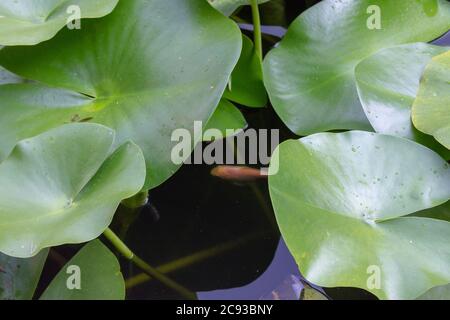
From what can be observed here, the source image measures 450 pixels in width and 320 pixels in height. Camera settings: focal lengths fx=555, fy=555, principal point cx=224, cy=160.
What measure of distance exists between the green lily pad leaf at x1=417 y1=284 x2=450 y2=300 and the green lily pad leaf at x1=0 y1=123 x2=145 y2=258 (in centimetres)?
46

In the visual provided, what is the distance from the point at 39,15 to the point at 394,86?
648mm

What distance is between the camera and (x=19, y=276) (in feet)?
3.06

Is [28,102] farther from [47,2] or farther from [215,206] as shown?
[215,206]

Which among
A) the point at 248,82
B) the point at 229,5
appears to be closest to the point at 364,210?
the point at 248,82

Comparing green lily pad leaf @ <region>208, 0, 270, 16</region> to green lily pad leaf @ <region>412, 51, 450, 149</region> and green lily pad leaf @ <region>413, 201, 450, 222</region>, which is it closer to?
green lily pad leaf @ <region>412, 51, 450, 149</region>

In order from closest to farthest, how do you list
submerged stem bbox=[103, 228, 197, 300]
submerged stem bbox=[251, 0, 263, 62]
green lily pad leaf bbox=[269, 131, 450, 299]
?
1. green lily pad leaf bbox=[269, 131, 450, 299]
2. submerged stem bbox=[103, 228, 197, 300]
3. submerged stem bbox=[251, 0, 263, 62]

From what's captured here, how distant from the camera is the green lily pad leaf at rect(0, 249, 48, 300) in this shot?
923mm

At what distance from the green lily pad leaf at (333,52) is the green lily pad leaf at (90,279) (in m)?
0.41

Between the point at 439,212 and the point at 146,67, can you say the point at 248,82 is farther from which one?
the point at 439,212

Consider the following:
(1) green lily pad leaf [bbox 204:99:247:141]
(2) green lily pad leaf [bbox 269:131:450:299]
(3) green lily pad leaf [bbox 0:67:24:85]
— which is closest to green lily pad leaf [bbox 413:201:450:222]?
(2) green lily pad leaf [bbox 269:131:450:299]

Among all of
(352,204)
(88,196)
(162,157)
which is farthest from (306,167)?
(88,196)

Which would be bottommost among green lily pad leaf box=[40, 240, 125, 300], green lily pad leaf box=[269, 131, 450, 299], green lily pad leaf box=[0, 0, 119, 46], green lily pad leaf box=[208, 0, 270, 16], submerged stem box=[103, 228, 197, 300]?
submerged stem box=[103, 228, 197, 300]

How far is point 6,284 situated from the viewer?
36.5 inches

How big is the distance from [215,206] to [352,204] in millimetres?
348
